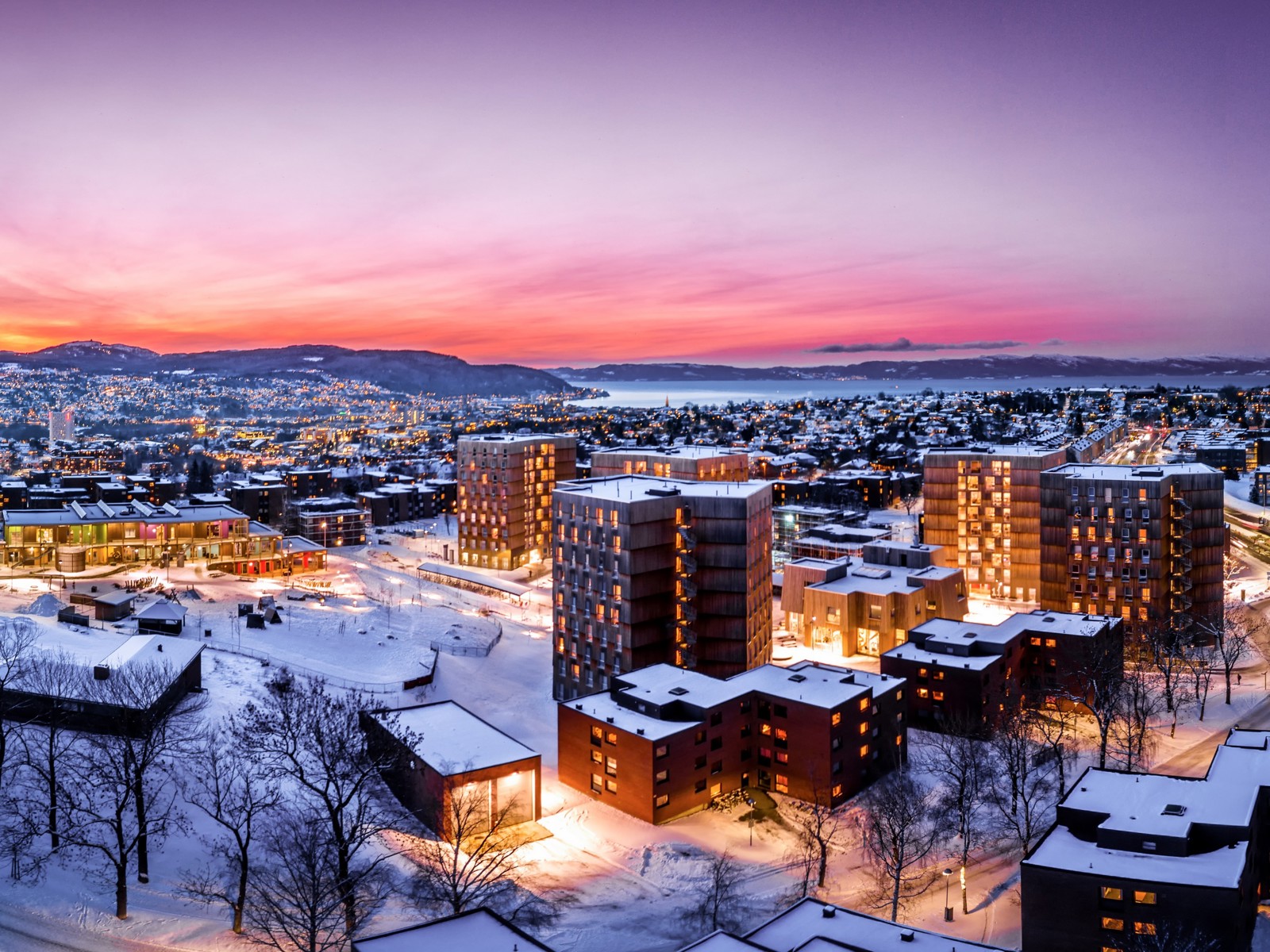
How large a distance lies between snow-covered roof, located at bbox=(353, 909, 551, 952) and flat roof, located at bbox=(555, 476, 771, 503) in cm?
2795

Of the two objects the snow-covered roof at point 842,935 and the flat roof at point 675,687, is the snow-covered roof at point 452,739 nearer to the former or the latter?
the flat roof at point 675,687

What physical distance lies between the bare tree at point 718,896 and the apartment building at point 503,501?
6235 centimetres

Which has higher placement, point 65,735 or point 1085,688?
point 65,735

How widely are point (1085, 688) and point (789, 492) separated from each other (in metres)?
81.7

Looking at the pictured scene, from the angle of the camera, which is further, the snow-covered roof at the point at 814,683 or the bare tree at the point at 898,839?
the snow-covered roof at the point at 814,683

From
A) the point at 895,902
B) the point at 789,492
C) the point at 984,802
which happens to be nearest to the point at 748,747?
the point at 984,802

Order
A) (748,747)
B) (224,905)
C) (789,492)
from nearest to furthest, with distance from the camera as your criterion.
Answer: (224,905) < (748,747) < (789,492)

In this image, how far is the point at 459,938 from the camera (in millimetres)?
23797

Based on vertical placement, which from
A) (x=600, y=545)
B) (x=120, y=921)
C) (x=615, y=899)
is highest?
(x=600, y=545)

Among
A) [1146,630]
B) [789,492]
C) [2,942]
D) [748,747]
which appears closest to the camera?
[2,942]

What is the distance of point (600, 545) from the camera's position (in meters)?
51.6

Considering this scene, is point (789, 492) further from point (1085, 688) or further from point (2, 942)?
point (2, 942)

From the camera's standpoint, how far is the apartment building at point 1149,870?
2767cm

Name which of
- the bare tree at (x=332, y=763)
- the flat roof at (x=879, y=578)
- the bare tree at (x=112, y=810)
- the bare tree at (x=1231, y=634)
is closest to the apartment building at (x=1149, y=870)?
the bare tree at (x=332, y=763)
